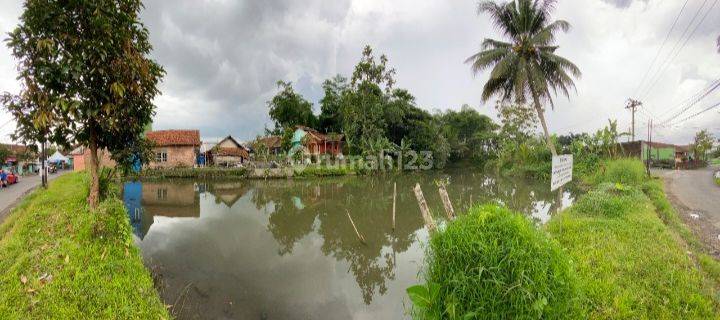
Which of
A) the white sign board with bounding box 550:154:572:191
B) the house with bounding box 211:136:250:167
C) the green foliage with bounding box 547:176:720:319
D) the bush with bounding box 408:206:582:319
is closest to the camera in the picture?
the bush with bounding box 408:206:582:319

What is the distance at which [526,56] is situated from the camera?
16.5 meters

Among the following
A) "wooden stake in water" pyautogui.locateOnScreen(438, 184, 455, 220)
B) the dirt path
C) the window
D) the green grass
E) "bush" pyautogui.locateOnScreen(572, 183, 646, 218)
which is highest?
the window

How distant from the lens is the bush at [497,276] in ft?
9.07

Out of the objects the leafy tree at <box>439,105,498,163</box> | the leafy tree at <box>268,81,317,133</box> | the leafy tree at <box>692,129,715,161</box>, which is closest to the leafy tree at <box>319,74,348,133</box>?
the leafy tree at <box>268,81,317,133</box>

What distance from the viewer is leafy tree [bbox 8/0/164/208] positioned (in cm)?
614

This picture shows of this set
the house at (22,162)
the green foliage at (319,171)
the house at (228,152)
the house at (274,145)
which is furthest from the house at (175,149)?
the green foliage at (319,171)

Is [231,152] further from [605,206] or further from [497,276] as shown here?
[497,276]

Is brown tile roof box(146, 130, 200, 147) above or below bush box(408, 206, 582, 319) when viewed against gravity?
above

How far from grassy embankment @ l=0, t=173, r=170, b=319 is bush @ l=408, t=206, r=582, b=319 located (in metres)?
3.13

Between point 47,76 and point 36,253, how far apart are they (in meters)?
3.44

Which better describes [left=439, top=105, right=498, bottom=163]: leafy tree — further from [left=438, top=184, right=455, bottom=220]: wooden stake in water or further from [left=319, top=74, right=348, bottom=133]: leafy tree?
[left=438, top=184, right=455, bottom=220]: wooden stake in water

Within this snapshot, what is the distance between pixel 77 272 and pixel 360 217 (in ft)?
26.3

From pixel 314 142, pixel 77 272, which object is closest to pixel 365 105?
pixel 314 142

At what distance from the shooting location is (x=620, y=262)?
4656mm
